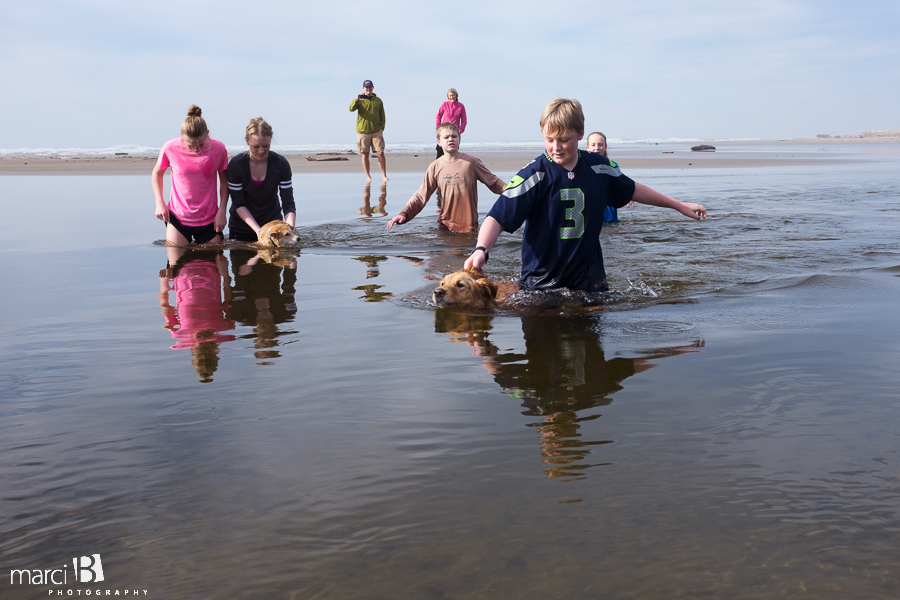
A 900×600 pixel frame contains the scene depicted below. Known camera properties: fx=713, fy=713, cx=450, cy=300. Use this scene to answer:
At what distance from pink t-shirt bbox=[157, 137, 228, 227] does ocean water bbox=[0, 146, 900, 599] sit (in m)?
2.69

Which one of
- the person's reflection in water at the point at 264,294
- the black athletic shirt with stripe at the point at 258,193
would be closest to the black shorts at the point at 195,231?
the black athletic shirt with stripe at the point at 258,193

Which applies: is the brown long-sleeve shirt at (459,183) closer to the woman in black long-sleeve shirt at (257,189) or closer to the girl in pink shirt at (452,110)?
the woman in black long-sleeve shirt at (257,189)

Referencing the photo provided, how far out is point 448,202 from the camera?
9.53 meters

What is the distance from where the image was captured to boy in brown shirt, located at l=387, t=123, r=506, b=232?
902cm

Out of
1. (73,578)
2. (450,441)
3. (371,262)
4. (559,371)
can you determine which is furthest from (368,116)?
(73,578)

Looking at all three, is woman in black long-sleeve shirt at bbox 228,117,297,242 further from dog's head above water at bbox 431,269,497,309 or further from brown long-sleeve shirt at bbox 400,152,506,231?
dog's head above water at bbox 431,269,497,309

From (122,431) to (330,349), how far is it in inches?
58.2

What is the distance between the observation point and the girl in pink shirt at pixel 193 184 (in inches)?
336

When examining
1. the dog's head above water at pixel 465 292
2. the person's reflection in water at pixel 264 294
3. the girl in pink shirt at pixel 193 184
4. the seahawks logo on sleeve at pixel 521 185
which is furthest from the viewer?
the girl in pink shirt at pixel 193 184

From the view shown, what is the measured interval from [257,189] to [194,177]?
0.77 metres

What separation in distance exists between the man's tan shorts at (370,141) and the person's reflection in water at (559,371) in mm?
12930

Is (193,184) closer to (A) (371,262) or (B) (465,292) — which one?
(A) (371,262)

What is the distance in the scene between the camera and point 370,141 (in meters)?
17.6

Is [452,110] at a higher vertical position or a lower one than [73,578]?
higher
